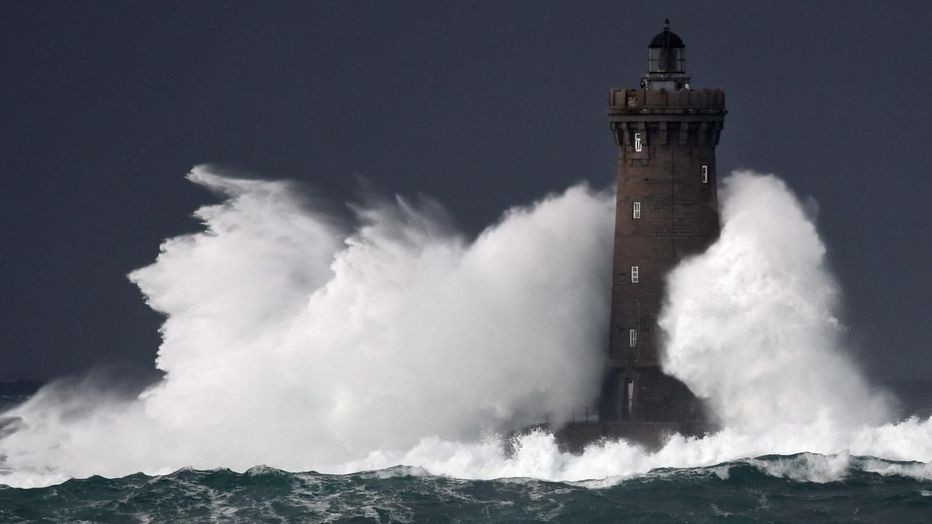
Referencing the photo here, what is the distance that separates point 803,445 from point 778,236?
589 centimetres

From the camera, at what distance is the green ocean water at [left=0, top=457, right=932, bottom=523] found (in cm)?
4772

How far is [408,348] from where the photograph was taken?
186 ft

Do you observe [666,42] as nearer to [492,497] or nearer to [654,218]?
[654,218]

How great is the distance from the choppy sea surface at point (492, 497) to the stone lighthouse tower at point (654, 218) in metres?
3.84

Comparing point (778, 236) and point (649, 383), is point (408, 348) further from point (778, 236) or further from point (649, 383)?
point (778, 236)

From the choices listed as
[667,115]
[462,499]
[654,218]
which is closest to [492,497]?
[462,499]

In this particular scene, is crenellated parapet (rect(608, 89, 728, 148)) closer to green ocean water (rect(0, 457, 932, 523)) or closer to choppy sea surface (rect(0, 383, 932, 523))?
choppy sea surface (rect(0, 383, 932, 523))

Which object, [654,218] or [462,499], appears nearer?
[462,499]

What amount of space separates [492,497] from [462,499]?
0.77m

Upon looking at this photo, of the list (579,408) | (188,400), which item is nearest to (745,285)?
(579,408)

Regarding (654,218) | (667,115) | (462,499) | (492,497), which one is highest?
(667,115)

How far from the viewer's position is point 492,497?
164 feet

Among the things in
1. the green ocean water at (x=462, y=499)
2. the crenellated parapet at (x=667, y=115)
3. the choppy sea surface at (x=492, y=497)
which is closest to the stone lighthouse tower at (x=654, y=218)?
the crenellated parapet at (x=667, y=115)

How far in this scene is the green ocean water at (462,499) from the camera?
47.7 m
